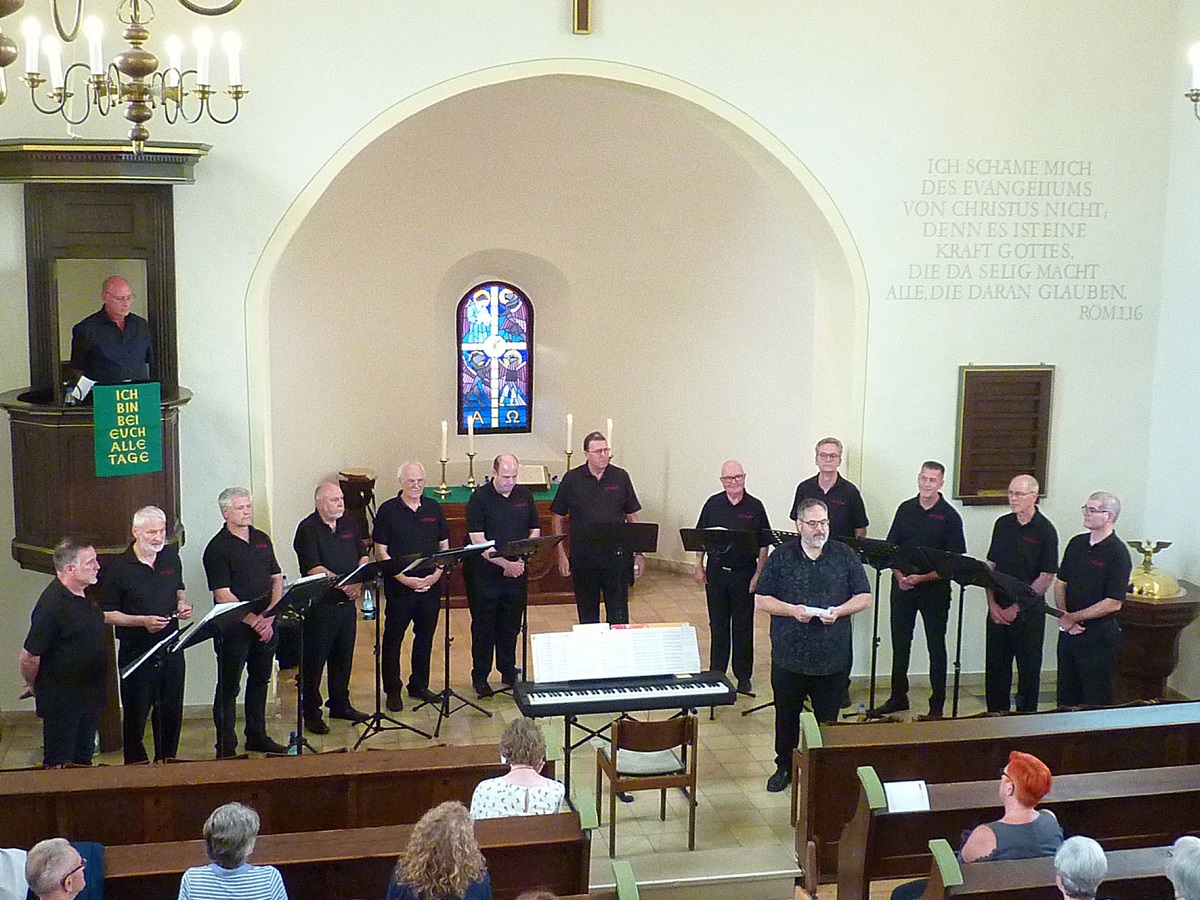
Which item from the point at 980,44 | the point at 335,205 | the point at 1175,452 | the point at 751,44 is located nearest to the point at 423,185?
the point at 335,205

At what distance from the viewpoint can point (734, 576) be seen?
8.77 metres

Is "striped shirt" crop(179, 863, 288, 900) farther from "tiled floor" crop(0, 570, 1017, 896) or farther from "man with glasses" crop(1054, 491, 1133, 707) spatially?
"man with glasses" crop(1054, 491, 1133, 707)

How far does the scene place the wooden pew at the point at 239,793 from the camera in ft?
17.9

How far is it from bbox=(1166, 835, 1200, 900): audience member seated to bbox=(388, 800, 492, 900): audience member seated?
7.03 feet

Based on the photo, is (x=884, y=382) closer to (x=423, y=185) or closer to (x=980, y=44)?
(x=980, y=44)

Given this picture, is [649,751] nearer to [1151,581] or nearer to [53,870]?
[53,870]

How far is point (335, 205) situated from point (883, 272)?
15.6 ft

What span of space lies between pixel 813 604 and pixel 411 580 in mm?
2491

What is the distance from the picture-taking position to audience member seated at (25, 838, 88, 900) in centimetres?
418

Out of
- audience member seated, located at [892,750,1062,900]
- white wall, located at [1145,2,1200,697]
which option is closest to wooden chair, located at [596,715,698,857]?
audience member seated, located at [892,750,1062,900]

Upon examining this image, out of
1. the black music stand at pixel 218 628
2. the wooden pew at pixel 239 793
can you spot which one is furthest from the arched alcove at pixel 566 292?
the wooden pew at pixel 239 793

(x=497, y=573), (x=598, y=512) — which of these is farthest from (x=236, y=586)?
(x=598, y=512)

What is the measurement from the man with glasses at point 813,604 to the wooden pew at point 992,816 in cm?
127

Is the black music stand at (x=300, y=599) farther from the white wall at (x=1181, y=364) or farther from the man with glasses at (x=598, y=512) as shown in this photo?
the white wall at (x=1181, y=364)
